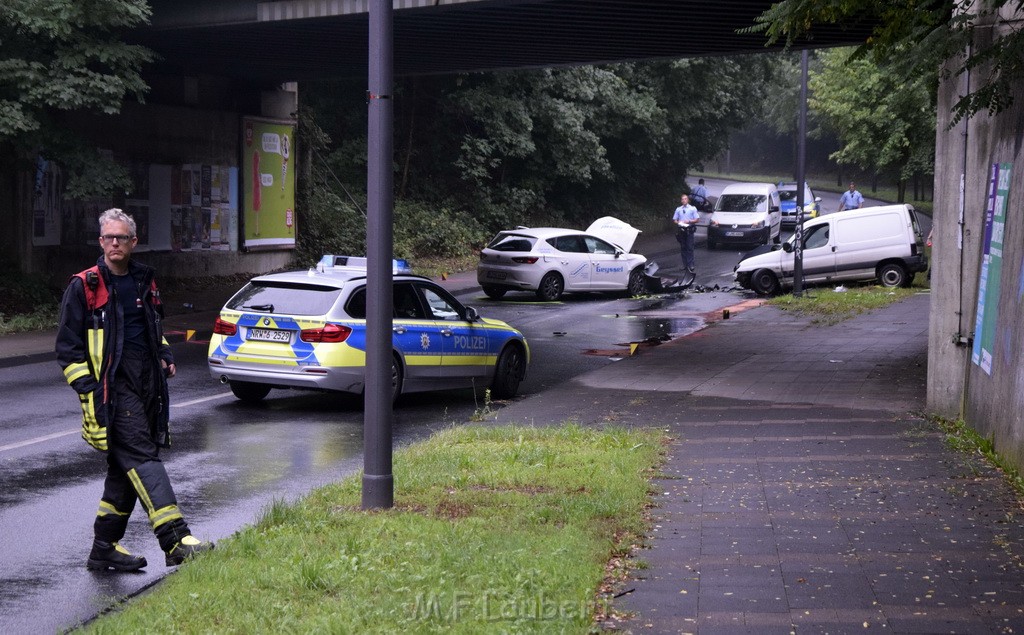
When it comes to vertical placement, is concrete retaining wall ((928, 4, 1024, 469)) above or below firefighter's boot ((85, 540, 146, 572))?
above

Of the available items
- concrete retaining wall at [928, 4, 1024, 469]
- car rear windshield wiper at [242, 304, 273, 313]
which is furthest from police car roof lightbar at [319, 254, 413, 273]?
concrete retaining wall at [928, 4, 1024, 469]

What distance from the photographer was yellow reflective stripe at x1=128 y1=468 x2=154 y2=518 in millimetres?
6668

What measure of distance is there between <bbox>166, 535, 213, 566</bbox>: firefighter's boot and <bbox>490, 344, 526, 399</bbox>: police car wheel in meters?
7.66

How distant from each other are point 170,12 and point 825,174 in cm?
7432

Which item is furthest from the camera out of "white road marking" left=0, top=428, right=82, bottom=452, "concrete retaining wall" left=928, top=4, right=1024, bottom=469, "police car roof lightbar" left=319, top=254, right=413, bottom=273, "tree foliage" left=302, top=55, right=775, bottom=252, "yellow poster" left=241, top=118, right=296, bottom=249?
"tree foliage" left=302, top=55, right=775, bottom=252

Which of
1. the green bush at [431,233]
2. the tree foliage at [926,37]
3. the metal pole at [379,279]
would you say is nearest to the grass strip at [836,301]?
the green bush at [431,233]

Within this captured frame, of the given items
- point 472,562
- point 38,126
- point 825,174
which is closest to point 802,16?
point 472,562

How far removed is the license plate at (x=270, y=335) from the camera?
40.9 feet

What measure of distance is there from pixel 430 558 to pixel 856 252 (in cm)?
2320

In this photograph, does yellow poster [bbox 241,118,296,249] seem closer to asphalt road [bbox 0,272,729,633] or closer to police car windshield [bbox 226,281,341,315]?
asphalt road [bbox 0,272,729,633]

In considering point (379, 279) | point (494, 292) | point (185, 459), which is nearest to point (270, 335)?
point (185, 459)

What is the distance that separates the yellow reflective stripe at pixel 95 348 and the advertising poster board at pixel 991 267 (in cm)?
704

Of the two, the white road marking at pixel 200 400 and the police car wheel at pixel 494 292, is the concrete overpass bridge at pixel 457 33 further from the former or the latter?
the white road marking at pixel 200 400

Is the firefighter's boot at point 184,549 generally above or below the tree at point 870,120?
below
